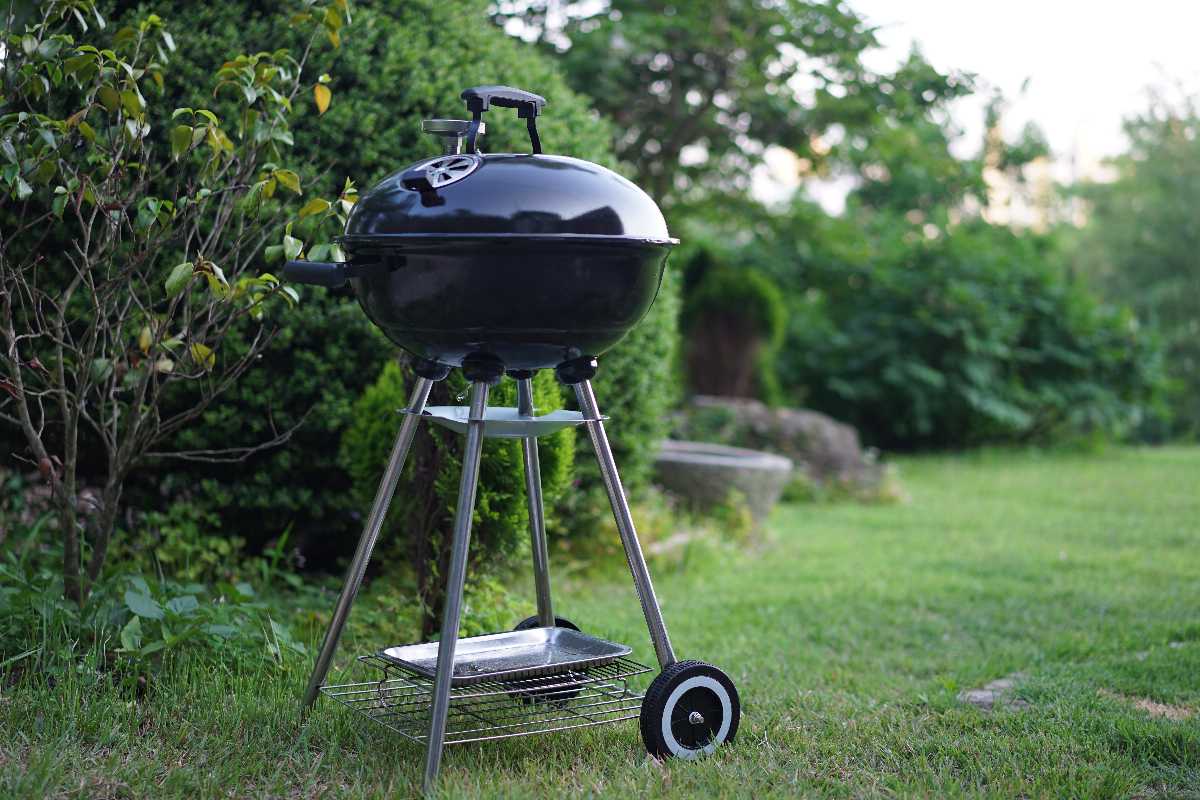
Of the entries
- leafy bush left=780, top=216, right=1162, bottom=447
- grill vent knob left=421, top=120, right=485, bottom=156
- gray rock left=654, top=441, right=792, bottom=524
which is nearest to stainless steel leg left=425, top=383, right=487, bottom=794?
grill vent knob left=421, top=120, right=485, bottom=156

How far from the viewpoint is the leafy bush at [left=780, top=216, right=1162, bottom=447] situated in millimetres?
10633

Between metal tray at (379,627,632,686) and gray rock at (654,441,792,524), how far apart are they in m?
3.19

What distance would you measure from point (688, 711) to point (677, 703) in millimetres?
43

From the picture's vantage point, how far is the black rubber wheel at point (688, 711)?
8.87 ft

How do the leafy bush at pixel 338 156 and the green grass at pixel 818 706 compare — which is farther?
the leafy bush at pixel 338 156

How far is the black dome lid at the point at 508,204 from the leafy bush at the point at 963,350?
27.5 feet

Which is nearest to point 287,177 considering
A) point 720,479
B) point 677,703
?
point 677,703

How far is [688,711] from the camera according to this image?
2779 mm

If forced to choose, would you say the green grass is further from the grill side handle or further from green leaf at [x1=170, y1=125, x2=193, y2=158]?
green leaf at [x1=170, y1=125, x2=193, y2=158]

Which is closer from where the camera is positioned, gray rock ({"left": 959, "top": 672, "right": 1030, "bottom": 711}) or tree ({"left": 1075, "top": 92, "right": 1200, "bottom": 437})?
gray rock ({"left": 959, "top": 672, "right": 1030, "bottom": 711})

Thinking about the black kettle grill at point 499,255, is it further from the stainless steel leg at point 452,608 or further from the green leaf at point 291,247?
the green leaf at point 291,247

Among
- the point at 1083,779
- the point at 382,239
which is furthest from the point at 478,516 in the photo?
the point at 1083,779

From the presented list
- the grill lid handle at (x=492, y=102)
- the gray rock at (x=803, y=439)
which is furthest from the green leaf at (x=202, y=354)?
the gray rock at (x=803, y=439)

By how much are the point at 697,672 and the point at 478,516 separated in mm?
1027
